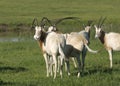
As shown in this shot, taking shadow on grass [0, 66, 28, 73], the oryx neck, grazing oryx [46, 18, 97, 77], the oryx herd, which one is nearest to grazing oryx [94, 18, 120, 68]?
the oryx herd

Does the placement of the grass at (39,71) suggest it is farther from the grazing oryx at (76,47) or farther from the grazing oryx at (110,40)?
the grazing oryx at (76,47)

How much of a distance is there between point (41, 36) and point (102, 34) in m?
6.10

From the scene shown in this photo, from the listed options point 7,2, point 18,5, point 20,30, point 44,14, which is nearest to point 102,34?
point 20,30

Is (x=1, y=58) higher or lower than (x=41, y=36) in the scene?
lower

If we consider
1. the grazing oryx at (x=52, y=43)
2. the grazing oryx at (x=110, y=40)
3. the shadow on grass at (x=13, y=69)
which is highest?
the grazing oryx at (x=52, y=43)

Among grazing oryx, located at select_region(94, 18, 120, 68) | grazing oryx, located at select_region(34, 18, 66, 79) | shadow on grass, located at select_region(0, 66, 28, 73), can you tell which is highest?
grazing oryx, located at select_region(34, 18, 66, 79)

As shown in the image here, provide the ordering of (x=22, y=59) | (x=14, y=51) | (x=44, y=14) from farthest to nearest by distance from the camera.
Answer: (x=44, y=14) < (x=14, y=51) < (x=22, y=59)

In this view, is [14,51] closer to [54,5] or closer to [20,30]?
[20,30]

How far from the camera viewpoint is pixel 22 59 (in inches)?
974

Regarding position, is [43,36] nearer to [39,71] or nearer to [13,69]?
[39,71]

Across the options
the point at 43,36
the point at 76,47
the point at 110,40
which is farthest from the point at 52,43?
the point at 110,40

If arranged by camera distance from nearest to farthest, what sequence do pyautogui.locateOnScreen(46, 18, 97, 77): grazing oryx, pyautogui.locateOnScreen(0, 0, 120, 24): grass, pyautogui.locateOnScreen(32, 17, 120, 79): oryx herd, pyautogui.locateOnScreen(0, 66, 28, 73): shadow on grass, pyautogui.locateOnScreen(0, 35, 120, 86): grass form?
1. pyautogui.locateOnScreen(0, 35, 120, 86): grass
2. pyautogui.locateOnScreen(32, 17, 120, 79): oryx herd
3. pyautogui.locateOnScreen(46, 18, 97, 77): grazing oryx
4. pyautogui.locateOnScreen(0, 66, 28, 73): shadow on grass
5. pyautogui.locateOnScreen(0, 0, 120, 24): grass

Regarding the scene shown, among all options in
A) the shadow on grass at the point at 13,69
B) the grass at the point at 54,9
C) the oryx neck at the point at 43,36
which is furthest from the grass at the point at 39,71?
the grass at the point at 54,9

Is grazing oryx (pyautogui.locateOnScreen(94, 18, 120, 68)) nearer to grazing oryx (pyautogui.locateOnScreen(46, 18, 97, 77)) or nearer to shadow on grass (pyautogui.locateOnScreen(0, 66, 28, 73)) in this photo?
grazing oryx (pyautogui.locateOnScreen(46, 18, 97, 77))
